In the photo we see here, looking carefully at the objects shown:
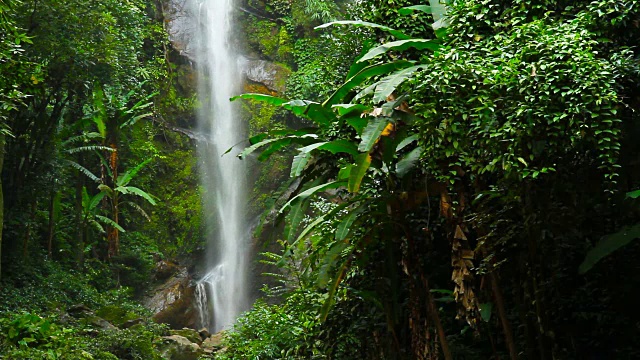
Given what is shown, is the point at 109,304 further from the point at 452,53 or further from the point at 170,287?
the point at 452,53

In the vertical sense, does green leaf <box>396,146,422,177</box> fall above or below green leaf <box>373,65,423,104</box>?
below

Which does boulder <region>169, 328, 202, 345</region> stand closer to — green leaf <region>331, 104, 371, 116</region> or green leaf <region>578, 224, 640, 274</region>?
green leaf <region>331, 104, 371, 116</region>

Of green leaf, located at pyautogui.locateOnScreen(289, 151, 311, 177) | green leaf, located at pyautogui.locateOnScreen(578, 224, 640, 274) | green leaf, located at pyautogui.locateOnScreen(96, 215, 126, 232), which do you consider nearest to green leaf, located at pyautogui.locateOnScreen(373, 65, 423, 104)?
green leaf, located at pyautogui.locateOnScreen(289, 151, 311, 177)

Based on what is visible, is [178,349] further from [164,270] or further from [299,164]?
[299,164]

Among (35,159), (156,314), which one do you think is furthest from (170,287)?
(35,159)

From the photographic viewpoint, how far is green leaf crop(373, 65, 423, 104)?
3.78m

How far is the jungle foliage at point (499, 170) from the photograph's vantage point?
3.47 metres

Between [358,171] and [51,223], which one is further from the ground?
[358,171]

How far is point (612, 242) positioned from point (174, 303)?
38.7ft

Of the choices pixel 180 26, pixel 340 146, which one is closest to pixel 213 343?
pixel 340 146

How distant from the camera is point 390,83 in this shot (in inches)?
152

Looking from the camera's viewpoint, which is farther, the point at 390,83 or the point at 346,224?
the point at 346,224

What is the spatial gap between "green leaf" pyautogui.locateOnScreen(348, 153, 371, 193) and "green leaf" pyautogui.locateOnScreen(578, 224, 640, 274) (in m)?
1.47

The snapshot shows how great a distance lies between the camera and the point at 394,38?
4.98 m
